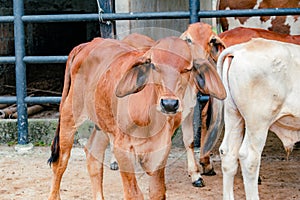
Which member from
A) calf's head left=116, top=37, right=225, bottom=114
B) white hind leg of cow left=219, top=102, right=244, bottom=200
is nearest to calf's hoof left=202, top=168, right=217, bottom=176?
white hind leg of cow left=219, top=102, right=244, bottom=200

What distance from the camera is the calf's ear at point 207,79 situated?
3.39 metres

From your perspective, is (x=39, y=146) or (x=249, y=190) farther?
(x=39, y=146)

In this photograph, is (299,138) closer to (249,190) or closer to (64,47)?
(249,190)

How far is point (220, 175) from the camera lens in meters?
5.41

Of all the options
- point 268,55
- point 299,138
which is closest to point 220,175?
point 299,138

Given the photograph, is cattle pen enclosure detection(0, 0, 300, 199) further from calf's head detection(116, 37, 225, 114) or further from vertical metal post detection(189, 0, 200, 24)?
calf's head detection(116, 37, 225, 114)

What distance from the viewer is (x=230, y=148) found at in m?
4.43

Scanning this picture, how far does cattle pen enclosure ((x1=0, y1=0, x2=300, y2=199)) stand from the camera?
4.90 metres

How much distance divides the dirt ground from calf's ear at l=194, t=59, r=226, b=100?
5.10 ft

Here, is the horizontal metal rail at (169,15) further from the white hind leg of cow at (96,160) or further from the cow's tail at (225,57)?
the white hind leg of cow at (96,160)

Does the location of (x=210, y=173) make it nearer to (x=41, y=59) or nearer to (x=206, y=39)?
(x=206, y=39)

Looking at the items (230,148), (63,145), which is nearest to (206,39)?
(230,148)

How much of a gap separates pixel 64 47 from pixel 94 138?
283 inches

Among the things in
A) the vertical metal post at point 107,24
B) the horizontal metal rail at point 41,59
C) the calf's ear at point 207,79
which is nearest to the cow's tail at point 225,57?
the calf's ear at point 207,79
